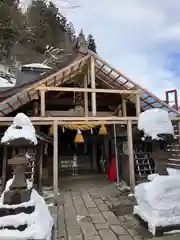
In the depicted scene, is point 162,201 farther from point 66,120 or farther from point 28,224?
point 66,120

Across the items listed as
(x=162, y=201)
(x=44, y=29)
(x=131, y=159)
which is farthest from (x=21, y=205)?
(x=44, y=29)

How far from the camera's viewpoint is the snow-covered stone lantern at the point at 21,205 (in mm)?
3135

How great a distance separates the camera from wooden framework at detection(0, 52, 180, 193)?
22.6 feet

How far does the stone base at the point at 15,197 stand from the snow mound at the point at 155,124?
280 centimetres

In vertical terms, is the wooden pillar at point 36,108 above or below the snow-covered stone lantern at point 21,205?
above

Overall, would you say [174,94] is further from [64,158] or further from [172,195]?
[64,158]

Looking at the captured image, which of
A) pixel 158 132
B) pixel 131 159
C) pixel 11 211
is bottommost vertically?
pixel 11 211

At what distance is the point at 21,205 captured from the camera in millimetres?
3256

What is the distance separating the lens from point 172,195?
13.7ft

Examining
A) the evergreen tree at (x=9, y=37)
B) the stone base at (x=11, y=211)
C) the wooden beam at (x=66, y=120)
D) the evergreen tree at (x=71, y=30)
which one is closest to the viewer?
the stone base at (x=11, y=211)

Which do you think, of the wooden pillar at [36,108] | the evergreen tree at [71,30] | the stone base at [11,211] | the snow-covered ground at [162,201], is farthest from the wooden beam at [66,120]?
the evergreen tree at [71,30]

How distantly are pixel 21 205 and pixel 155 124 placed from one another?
3.14 meters

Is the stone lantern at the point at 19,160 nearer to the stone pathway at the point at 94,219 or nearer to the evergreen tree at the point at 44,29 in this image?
the stone pathway at the point at 94,219

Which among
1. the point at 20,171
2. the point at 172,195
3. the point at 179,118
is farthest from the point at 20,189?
the point at 179,118
